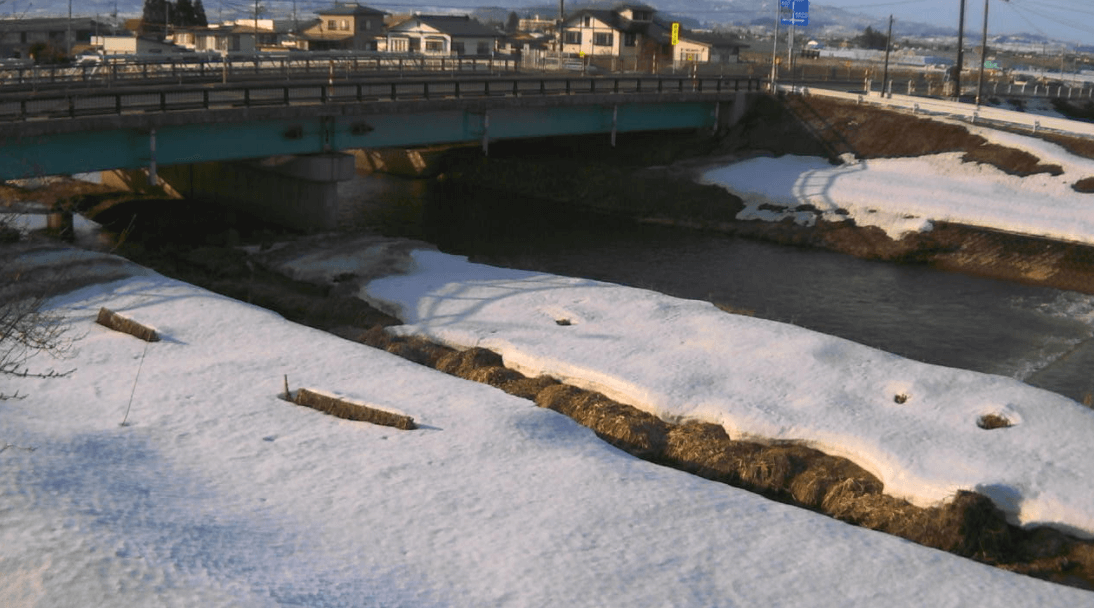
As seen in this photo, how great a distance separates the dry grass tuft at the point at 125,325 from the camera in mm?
24734

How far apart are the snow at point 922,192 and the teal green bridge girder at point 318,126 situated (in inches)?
213

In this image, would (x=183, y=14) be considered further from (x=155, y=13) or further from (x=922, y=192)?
(x=922, y=192)

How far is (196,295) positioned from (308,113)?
11812 mm

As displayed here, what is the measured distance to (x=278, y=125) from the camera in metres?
37.8

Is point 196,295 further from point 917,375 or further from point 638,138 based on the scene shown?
point 638,138

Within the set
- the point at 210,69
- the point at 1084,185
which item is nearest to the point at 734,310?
the point at 1084,185

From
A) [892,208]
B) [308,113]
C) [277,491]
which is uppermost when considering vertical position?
[308,113]

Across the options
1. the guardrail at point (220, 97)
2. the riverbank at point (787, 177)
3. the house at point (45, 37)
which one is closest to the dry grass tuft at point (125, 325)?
the guardrail at point (220, 97)

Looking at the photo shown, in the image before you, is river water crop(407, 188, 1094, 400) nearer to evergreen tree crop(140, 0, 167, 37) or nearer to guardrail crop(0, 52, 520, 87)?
guardrail crop(0, 52, 520, 87)

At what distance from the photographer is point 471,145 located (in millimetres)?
53531

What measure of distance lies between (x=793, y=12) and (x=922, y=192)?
20.5m

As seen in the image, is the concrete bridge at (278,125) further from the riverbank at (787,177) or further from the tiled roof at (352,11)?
the tiled roof at (352,11)

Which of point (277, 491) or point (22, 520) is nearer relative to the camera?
point (22, 520)

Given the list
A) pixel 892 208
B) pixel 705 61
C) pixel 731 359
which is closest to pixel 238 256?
pixel 731 359
